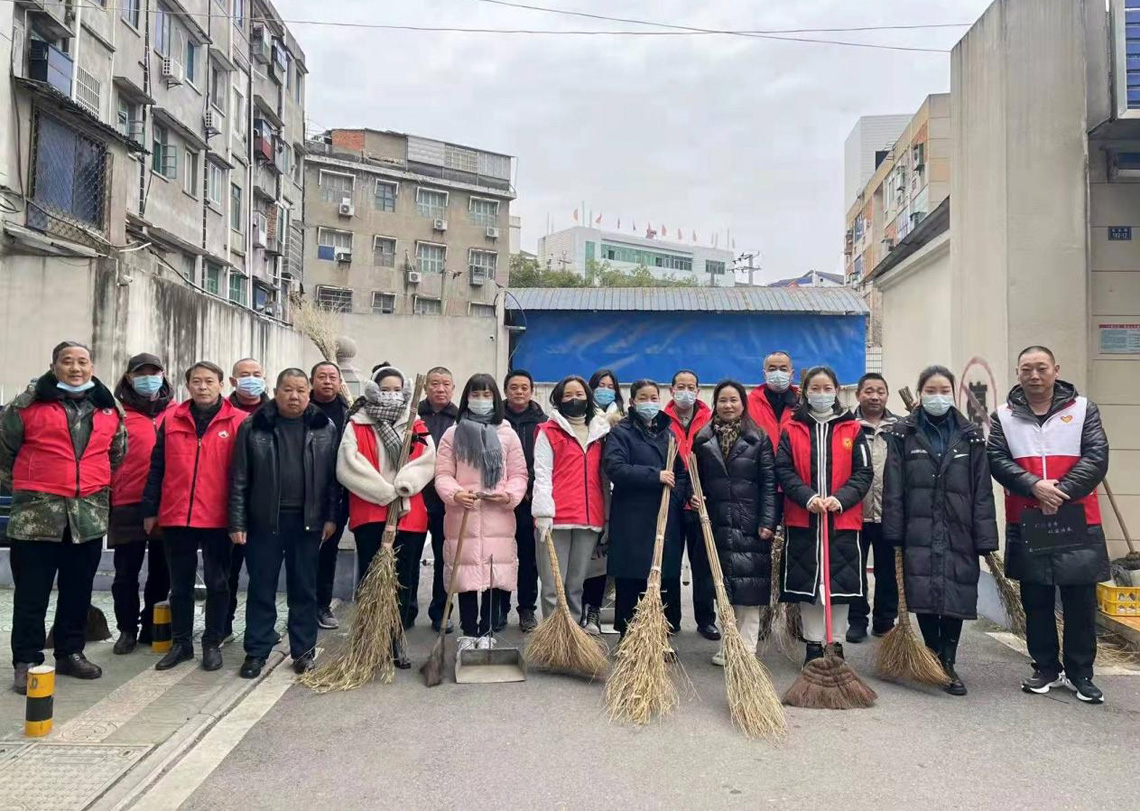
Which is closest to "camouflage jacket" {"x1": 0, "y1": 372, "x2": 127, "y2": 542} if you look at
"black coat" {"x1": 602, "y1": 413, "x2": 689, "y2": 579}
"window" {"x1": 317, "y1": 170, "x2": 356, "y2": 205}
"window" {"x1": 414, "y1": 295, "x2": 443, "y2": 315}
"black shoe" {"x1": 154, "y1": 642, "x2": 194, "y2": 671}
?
"black shoe" {"x1": 154, "y1": 642, "x2": 194, "y2": 671}

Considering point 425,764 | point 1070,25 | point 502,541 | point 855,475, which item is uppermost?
point 1070,25

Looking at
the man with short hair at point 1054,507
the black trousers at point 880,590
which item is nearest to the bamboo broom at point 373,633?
the black trousers at point 880,590

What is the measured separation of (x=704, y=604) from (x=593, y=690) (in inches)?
54.1

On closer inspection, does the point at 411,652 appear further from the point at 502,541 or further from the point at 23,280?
the point at 23,280

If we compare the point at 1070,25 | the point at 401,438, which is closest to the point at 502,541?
the point at 401,438

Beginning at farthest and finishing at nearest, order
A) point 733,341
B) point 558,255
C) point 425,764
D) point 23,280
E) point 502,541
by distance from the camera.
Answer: point 558,255 → point 733,341 → point 23,280 → point 502,541 → point 425,764

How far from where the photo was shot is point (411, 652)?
17.2 ft

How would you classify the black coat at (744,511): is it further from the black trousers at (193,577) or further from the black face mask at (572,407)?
the black trousers at (193,577)

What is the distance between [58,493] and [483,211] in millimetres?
33036

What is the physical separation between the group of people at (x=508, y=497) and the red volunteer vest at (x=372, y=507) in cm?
1

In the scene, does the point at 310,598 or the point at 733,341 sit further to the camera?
the point at 733,341

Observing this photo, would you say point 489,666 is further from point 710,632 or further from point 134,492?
point 134,492

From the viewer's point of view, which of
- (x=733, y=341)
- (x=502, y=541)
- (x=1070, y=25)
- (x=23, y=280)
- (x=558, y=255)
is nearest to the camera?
(x=502, y=541)

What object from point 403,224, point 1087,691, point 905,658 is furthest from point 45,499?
point 403,224
